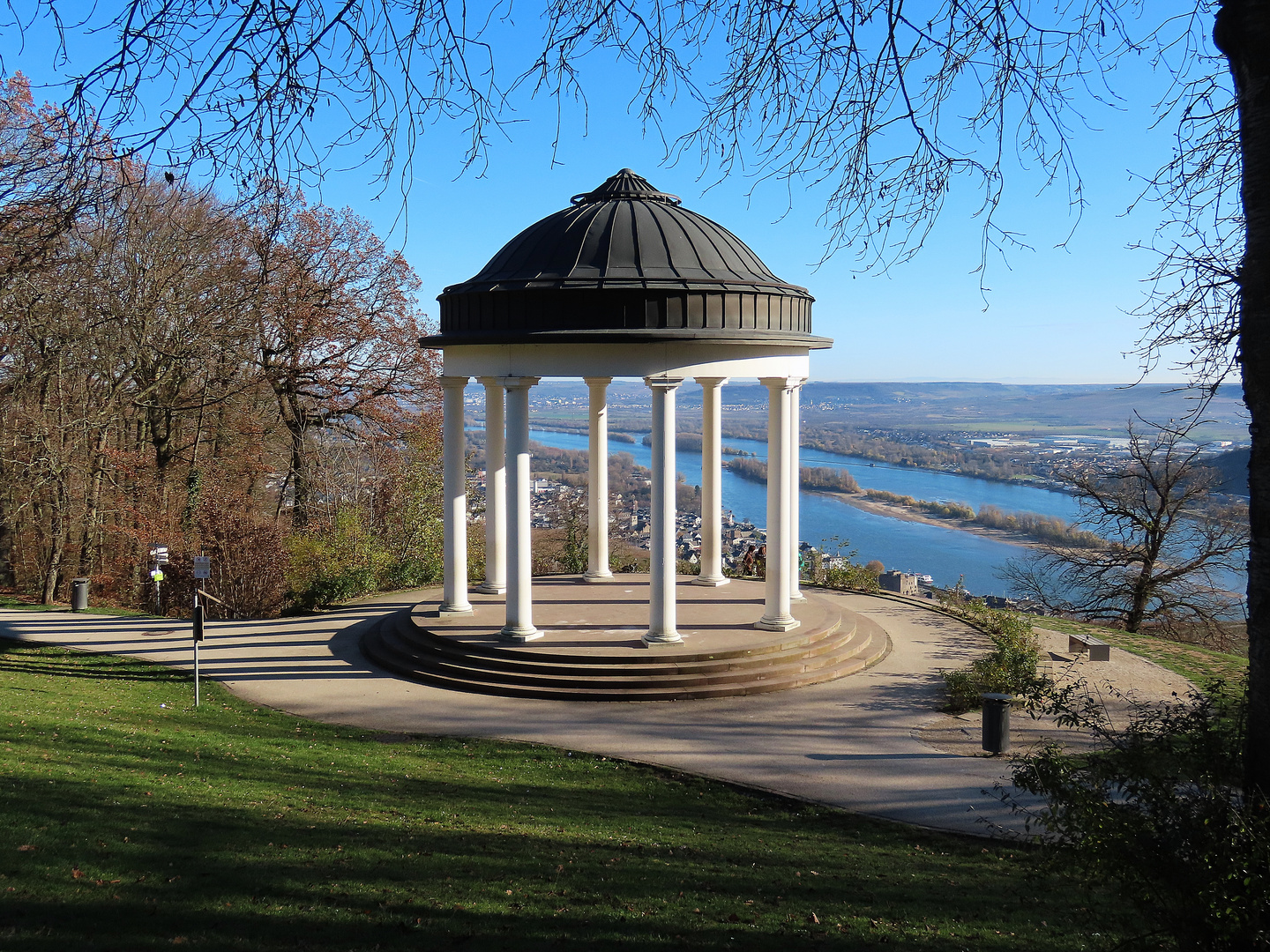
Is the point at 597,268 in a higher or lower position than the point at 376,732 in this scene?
higher

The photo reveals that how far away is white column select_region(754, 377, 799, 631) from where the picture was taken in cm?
1844

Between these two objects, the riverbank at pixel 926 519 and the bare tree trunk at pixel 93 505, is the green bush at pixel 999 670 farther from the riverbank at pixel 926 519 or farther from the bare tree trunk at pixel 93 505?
the riverbank at pixel 926 519

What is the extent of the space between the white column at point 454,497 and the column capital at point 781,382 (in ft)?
20.8

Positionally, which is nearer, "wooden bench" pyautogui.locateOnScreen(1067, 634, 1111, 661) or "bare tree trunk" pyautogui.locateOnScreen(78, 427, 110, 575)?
"wooden bench" pyautogui.locateOnScreen(1067, 634, 1111, 661)

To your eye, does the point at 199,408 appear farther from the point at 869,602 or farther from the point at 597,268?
the point at 869,602

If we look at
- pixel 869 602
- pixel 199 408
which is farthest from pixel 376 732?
pixel 199 408

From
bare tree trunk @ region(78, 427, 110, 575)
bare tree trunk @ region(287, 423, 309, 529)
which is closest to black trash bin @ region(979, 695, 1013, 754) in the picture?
bare tree trunk @ region(287, 423, 309, 529)

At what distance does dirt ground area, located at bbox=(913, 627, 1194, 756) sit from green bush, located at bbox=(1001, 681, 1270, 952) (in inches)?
253

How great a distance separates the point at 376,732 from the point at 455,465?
22.0 ft

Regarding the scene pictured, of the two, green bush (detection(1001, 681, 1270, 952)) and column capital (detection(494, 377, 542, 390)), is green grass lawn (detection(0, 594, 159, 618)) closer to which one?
column capital (detection(494, 377, 542, 390))

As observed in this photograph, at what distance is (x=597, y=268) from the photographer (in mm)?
17594

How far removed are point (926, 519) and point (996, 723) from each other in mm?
56608

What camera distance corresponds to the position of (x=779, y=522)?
60.5 feet

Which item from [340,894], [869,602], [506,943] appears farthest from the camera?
[869,602]
